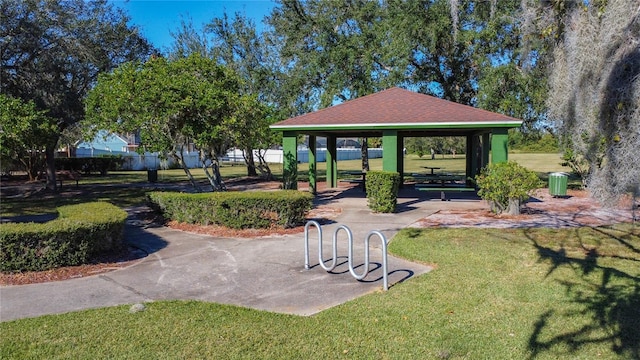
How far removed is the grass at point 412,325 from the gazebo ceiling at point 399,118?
7681 millimetres

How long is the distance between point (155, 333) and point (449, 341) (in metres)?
2.83

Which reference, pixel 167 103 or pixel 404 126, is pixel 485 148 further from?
pixel 167 103

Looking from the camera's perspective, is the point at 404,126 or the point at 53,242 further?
the point at 404,126

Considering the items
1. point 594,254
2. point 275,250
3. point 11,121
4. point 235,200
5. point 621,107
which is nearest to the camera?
point 621,107

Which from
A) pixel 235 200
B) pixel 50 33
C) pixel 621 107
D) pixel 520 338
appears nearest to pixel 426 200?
pixel 235 200

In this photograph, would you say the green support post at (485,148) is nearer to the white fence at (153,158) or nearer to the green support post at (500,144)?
the green support post at (500,144)

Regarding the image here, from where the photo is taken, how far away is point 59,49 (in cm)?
1677

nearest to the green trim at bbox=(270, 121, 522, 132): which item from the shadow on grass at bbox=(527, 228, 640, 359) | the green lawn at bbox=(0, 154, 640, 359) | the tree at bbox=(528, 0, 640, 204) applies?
the shadow on grass at bbox=(527, 228, 640, 359)

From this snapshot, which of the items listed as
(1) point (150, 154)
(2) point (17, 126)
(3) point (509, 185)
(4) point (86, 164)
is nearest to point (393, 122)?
(3) point (509, 185)

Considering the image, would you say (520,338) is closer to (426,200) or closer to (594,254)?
(594,254)

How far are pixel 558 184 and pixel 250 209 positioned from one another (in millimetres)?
11363

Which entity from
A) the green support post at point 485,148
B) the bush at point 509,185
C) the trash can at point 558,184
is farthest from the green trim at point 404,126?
the trash can at point 558,184

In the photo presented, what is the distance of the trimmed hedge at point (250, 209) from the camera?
9.70m

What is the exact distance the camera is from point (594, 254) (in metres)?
7.26
